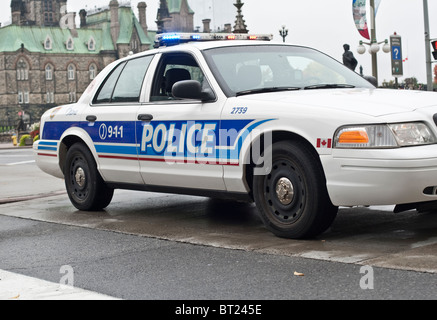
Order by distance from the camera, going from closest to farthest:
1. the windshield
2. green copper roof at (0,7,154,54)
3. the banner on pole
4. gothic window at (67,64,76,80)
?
the windshield
the banner on pole
green copper roof at (0,7,154,54)
gothic window at (67,64,76,80)

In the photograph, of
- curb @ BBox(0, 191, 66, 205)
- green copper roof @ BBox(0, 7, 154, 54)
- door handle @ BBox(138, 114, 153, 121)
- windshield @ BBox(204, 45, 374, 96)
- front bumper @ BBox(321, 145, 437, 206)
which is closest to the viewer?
front bumper @ BBox(321, 145, 437, 206)

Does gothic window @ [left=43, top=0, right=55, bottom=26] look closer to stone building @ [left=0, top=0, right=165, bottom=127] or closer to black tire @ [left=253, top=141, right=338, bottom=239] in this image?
stone building @ [left=0, top=0, right=165, bottom=127]

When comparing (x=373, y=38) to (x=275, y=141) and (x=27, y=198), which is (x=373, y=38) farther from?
(x=275, y=141)

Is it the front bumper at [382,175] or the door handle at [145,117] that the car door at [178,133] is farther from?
the front bumper at [382,175]

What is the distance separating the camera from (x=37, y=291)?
16.3ft

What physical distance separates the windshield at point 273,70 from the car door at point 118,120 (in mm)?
1045

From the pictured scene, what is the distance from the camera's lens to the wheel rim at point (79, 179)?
889 centimetres

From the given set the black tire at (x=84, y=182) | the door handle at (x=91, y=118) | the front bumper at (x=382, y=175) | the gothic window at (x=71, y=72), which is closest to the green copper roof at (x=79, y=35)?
the gothic window at (x=71, y=72)

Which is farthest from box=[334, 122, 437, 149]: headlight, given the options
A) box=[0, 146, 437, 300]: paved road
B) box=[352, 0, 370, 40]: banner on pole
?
box=[352, 0, 370, 40]: banner on pole

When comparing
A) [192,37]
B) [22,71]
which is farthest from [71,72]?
[192,37]

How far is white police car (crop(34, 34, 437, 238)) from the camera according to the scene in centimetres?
586
